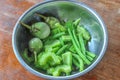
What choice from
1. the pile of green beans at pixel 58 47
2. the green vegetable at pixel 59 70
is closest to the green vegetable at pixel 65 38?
the pile of green beans at pixel 58 47

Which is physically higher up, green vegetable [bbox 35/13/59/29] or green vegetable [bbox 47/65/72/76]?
green vegetable [bbox 35/13/59/29]

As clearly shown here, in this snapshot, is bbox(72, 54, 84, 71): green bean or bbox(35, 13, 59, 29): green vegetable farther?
bbox(35, 13, 59, 29): green vegetable

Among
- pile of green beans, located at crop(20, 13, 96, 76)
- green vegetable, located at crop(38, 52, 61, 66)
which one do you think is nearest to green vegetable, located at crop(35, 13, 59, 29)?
pile of green beans, located at crop(20, 13, 96, 76)

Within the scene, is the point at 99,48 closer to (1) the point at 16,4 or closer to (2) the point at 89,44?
(2) the point at 89,44

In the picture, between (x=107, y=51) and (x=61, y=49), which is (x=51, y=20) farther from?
(x=107, y=51)

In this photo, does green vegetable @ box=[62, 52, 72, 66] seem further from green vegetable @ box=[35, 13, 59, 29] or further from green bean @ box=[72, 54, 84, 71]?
green vegetable @ box=[35, 13, 59, 29]

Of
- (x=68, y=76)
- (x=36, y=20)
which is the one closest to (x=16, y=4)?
(x=36, y=20)

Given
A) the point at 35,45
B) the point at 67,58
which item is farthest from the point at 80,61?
the point at 35,45

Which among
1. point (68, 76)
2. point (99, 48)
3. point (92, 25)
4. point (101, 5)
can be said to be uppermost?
point (101, 5)
